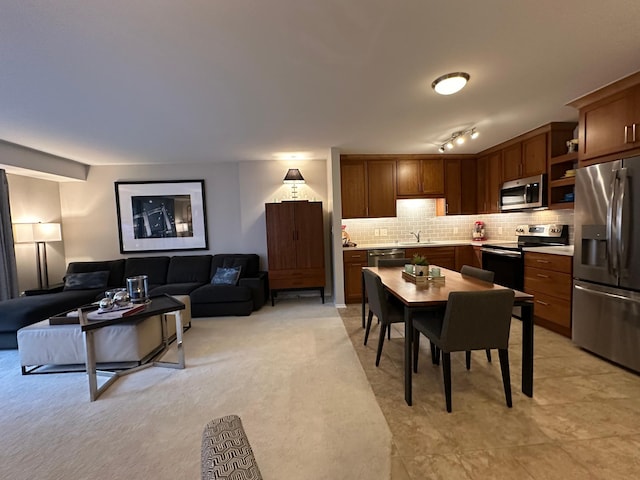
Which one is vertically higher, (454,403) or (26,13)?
(26,13)

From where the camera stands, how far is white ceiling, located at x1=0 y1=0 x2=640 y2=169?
1.56 m

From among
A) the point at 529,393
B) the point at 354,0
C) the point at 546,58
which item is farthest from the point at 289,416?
the point at 546,58

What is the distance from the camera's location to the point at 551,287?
10.7 ft

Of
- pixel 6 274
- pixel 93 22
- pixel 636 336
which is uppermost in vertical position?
pixel 93 22

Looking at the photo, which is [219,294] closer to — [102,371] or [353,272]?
[102,371]

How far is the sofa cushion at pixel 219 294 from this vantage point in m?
4.24

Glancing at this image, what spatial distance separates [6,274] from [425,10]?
5.63m

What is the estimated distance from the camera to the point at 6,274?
394cm

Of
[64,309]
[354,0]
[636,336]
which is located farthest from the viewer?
[64,309]

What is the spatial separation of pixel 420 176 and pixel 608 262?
291 cm

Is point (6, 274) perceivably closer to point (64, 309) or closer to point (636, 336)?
point (64, 309)

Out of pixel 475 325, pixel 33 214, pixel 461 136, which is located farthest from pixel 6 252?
pixel 461 136

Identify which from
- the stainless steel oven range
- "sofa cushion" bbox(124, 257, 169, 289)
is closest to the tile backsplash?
the stainless steel oven range

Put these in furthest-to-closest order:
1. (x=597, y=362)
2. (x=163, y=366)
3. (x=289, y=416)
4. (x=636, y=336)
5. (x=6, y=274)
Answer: (x=6, y=274) < (x=163, y=366) < (x=597, y=362) < (x=636, y=336) < (x=289, y=416)
